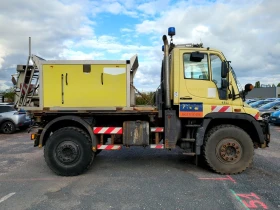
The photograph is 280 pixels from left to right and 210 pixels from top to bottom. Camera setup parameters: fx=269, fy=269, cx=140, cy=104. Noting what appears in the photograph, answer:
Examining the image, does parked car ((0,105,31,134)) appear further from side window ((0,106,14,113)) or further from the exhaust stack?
the exhaust stack

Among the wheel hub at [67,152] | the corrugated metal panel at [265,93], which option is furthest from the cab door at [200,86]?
the corrugated metal panel at [265,93]

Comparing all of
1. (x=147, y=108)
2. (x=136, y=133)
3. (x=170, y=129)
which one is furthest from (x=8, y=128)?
(x=170, y=129)

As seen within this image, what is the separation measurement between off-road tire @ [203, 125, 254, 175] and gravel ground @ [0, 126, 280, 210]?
7.7 inches

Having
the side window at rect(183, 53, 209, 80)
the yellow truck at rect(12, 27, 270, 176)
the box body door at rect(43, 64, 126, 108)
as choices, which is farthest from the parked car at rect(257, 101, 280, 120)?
the box body door at rect(43, 64, 126, 108)

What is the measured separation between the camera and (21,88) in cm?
629

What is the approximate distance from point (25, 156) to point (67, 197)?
3976mm

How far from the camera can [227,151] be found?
19.7ft

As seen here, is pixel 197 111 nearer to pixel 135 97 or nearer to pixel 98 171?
pixel 135 97

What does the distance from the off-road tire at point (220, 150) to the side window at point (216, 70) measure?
1.06 meters

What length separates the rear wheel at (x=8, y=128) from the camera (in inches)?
530

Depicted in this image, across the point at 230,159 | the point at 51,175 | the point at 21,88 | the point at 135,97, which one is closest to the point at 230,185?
the point at 230,159

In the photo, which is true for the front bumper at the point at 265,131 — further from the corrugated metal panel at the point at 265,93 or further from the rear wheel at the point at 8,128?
the corrugated metal panel at the point at 265,93

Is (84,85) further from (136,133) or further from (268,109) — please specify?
(268,109)

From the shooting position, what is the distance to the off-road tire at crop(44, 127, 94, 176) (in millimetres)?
5980
